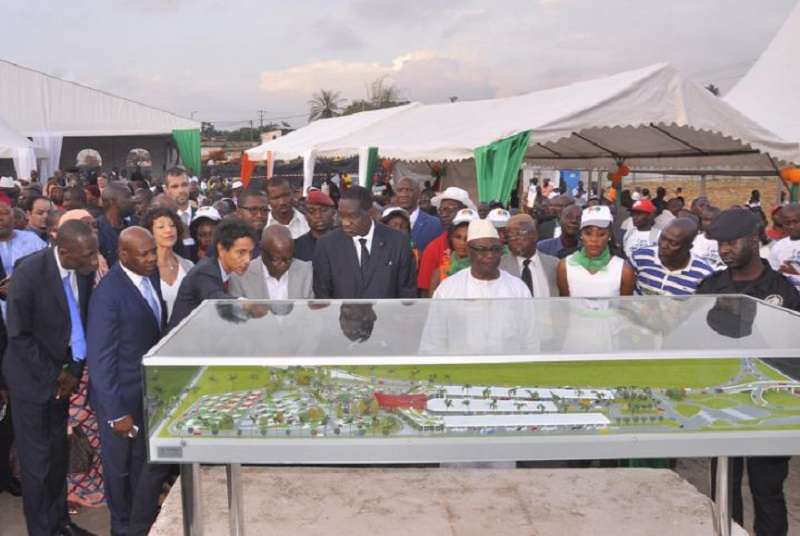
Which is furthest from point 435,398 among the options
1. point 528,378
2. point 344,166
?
point 344,166

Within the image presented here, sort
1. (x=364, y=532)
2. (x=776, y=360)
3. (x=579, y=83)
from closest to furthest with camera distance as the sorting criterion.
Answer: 1. (x=776, y=360)
2. (x=364, y=532)
3. (x=579, y=83)

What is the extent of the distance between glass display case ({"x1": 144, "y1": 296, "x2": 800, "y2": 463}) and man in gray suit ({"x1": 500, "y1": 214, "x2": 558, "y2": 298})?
1.96 metres

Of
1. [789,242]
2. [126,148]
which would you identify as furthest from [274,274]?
[126,148]

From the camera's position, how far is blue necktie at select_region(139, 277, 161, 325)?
3369 millimetres

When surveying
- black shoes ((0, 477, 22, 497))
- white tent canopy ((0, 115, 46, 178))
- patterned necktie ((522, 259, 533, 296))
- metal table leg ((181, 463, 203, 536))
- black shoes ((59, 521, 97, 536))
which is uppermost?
white tent canopy ((0, 115, 46, 178))

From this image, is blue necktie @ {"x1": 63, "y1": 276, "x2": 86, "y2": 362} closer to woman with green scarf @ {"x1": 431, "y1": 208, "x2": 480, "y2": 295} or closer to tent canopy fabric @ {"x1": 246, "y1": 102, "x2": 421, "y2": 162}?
woman with green scarf @ {"x1": 431, "y1": 208, "x2": 480, "y2": 295}

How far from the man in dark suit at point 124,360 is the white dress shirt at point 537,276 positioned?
2.21 meters

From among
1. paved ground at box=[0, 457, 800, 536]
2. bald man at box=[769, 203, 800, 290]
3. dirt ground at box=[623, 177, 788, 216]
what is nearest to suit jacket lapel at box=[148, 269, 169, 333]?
paved ground at box=[0, 457, 800, 536]

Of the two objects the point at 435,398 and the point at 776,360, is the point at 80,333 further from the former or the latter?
the point at 776,360

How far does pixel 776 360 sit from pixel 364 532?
6.13ft

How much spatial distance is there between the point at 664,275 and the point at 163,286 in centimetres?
284

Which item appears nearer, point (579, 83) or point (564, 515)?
point (564, 515)

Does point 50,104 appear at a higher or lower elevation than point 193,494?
higher

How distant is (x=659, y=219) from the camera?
908 cm
